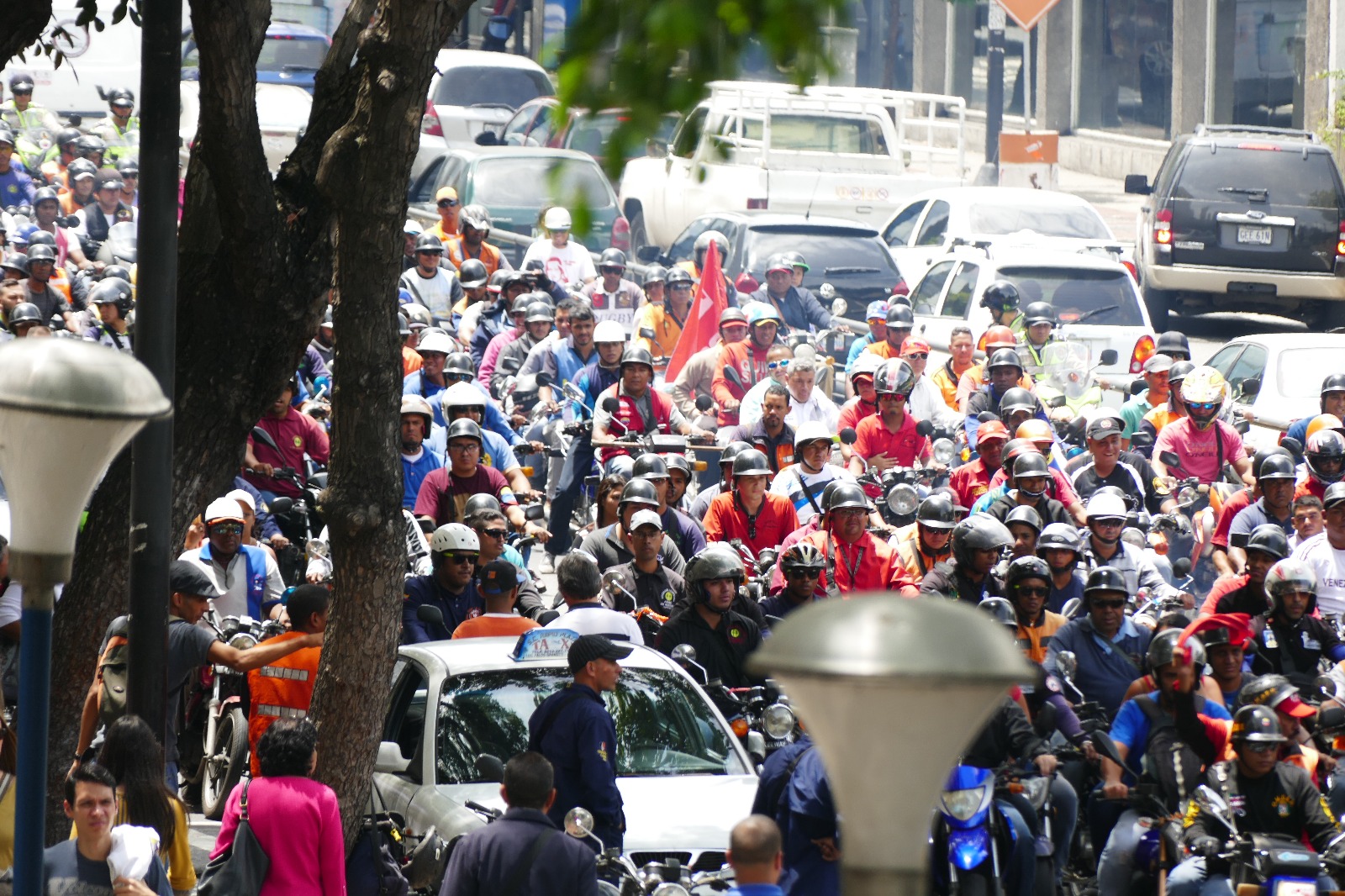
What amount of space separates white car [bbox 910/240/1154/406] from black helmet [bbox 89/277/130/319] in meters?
7.16

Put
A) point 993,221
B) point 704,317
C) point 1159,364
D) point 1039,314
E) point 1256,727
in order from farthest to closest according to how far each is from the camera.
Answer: point 993,221, point 704,317, point 1039,314, point 1159,364, point 1256,727

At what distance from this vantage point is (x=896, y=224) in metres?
24.0

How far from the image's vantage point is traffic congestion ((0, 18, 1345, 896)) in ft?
25.0

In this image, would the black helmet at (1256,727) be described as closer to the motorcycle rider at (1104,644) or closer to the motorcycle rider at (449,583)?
the motorcycle rider at (1104,644)

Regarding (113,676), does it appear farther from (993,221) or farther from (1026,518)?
(993,221)

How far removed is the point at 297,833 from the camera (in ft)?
23.2

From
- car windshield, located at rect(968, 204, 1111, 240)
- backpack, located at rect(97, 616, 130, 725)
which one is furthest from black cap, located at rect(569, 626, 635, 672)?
car windshield, located at rect(968, 204, 1111, 240)

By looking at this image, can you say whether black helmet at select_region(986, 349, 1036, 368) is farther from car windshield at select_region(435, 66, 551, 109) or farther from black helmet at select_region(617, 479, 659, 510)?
car windshield at select_region(435, 66, 551, 109)

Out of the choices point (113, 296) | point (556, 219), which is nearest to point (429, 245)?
point (556, 219)

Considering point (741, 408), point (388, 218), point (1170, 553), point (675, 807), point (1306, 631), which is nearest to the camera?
point (388, 218)

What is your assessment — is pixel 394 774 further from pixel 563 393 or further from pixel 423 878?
pixel 563 393

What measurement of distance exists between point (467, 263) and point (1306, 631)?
397 inches

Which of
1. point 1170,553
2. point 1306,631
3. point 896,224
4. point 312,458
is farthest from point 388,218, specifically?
point 896,224

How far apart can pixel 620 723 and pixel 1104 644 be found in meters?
2.51
